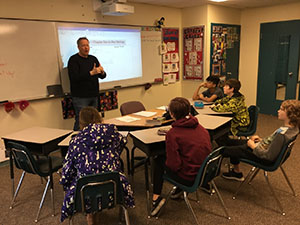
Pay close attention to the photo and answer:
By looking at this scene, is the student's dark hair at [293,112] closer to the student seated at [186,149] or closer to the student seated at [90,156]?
the student seated at [186,149]

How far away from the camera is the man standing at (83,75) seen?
3.80 metres

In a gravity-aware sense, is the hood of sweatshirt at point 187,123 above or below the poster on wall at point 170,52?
below

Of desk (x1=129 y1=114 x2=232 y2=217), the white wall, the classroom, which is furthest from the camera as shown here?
the classroom

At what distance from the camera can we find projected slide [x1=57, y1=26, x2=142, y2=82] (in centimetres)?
400

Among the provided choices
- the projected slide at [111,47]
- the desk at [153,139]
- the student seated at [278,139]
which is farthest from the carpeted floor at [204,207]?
the projected slide at [111,47]

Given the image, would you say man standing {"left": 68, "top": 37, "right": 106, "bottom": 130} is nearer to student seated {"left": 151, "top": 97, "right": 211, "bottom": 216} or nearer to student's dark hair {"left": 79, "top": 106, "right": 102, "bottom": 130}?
student's dark hair {"left": 79, "top": 106, "right": 102, "bottom": 130}

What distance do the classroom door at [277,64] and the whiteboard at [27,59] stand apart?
4.56 meters

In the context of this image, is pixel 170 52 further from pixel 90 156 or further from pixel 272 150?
pixel 90 156

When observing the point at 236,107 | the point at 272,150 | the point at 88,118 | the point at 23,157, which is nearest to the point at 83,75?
the point at 23,157

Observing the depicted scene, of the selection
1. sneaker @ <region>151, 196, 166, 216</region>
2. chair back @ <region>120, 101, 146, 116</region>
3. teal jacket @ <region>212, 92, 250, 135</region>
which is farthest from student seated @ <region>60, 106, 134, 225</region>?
teal jacket @ <region>212, 92, 250, 135</region>

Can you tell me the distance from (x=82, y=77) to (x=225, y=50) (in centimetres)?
349

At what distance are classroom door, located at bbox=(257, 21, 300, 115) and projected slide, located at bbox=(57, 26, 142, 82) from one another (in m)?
2.97

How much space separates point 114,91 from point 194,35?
217cm

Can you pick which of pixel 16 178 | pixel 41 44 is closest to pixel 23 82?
pixel 41 44
